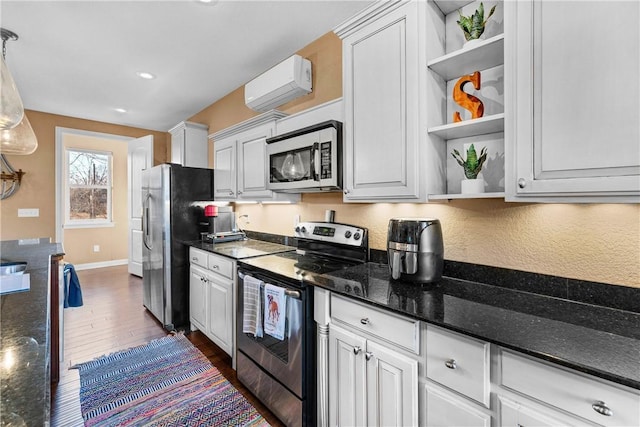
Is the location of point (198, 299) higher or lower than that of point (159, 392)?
higher

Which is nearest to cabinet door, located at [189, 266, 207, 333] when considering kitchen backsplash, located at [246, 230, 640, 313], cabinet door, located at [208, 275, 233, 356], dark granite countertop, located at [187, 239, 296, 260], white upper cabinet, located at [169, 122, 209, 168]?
cabinet door, located at [208, 275, 233, 356]

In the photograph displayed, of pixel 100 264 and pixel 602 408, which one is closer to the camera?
pixel 602 408

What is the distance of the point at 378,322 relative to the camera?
1.35 m

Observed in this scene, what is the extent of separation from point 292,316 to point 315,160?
101 cm

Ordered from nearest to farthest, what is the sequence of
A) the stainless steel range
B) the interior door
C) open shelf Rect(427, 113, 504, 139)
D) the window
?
open shelf Rect(427, 113, 504, 139), the stainless steel range, the interior door, the window

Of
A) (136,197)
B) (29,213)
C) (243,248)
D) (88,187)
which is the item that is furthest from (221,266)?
(88,187)

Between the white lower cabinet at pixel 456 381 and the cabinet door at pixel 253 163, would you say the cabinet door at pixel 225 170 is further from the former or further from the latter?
the white lower cabinet at pixel 456 381

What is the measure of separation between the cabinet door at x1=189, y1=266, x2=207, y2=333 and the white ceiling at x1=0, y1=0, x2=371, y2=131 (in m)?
2.02

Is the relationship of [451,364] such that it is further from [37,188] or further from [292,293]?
[37,188]

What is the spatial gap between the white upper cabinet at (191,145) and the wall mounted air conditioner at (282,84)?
4.42 ft

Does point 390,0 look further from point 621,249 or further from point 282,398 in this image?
point 282,398

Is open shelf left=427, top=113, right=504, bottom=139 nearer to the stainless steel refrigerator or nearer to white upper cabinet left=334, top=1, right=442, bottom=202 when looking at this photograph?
white upper cabinet left=334, top=1, right=442, bottom=202

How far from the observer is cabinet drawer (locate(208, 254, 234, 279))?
238cm

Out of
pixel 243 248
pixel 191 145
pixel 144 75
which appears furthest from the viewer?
pixel 191 145
